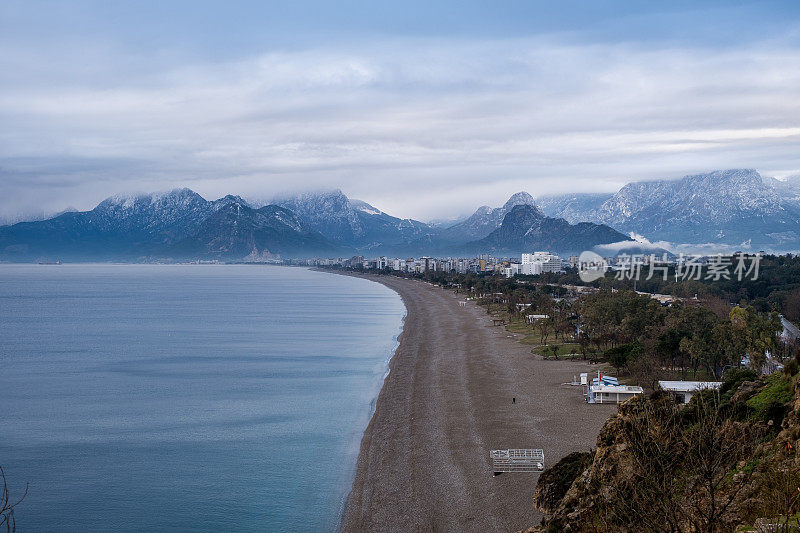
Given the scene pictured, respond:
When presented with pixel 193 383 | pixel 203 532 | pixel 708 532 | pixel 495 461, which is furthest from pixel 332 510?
pixel 193 383

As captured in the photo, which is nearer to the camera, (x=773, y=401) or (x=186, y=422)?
(x=773, y=401)

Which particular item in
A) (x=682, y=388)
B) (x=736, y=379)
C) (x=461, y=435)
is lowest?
(x=461, y=435)

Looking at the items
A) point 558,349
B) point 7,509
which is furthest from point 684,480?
point 558,349

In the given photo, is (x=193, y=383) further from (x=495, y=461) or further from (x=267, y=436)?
(x=495, y=461)

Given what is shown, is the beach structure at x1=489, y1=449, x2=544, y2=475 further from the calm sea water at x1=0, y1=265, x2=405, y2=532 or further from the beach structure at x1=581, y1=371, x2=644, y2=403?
the beach structure at x1=581, y1=371, x2=644, y2=403

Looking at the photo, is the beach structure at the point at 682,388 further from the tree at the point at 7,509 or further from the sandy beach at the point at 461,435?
the tree at the point at 7,509

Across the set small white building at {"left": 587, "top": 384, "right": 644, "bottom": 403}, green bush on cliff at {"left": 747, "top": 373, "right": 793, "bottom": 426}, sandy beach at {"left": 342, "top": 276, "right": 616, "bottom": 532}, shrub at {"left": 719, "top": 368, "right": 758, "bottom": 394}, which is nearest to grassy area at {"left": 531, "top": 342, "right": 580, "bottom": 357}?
sandy beach at {"left": 342, "top": 276, "right": 616, "bottom": 532}

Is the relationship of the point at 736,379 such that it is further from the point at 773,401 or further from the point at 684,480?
the point at 684,480
